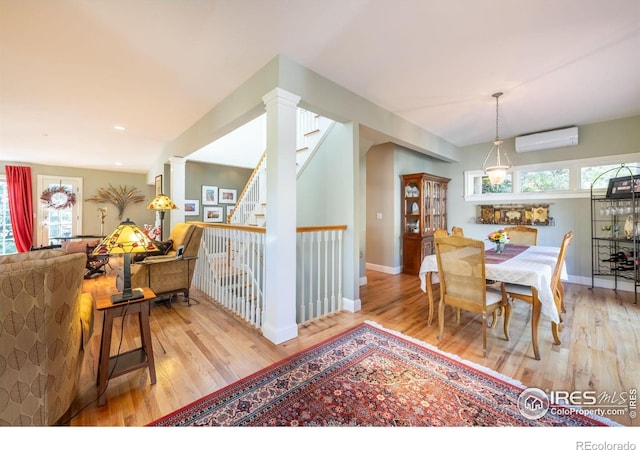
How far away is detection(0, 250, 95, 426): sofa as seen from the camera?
1.07m

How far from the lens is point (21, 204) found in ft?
19.5

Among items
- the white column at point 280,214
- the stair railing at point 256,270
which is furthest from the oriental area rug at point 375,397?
the stair railing at point 256,270

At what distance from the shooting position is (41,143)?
461 centimetres

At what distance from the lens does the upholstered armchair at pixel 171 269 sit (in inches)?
→ 116

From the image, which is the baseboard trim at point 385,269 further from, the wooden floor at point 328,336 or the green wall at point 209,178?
the green wall at point 209,178

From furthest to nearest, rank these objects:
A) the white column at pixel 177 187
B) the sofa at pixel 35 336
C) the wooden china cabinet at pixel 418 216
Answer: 1. the wooden china cabinet at pixel 418 216
2. the white column at pixel 177 187
3. the sofa at pixel 35 336

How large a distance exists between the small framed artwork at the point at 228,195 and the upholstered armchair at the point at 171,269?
3.70m

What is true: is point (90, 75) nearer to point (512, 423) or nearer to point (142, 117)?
point (142, 117)

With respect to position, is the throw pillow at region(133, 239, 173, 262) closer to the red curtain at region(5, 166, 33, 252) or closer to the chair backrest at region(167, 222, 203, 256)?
the chair backrest at region(167, 222, 203, 256)

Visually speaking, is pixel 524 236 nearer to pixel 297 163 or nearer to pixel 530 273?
pixel 530 273

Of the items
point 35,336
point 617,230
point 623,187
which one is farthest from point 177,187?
point 617,230

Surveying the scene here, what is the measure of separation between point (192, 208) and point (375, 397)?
6.26 m

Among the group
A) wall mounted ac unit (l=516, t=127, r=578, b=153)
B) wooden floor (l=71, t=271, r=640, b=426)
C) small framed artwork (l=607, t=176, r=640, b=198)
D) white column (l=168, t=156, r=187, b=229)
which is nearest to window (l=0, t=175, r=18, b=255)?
white column (l=168, t=156, r=187, b=229)

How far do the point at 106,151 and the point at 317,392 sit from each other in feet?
20.6
